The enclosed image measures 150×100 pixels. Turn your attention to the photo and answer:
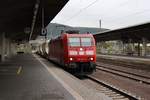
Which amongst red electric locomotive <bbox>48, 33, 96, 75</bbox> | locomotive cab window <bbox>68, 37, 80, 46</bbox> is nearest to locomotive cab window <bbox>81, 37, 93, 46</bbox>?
red electric locomotive <bbox>48, 33, 96, 75</bbox>

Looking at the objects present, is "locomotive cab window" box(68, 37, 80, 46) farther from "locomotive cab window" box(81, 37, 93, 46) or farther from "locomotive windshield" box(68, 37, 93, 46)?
"locomotive cab window" box(81, 37, 93, 46)

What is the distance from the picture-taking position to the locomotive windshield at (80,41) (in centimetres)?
2464

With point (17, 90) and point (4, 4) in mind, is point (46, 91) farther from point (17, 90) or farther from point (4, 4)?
point (4, 4)

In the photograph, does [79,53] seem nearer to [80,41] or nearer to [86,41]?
[80,41]

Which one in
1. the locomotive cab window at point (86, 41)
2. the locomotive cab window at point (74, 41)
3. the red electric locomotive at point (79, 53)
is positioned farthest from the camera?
the locomotive cab window at point (86, 41)

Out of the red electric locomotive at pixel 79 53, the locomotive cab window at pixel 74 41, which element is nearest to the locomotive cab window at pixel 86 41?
the red electric locomotive at pixel 79 53

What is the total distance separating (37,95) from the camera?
38.8 feet

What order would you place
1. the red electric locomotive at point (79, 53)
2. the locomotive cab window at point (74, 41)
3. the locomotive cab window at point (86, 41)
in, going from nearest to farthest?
the red electric locomotive at point (79, 53) → the locomotive cab window at point (74, 41) → the locomotive cab window at point (86, 41)

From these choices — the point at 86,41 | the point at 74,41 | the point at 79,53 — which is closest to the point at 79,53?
the point at 79,53

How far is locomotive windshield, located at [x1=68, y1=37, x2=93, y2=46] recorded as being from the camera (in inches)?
970

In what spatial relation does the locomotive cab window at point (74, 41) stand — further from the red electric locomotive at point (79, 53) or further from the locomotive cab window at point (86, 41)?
the locomotive cab window at point (86, 41)

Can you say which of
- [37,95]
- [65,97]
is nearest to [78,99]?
[65,97]

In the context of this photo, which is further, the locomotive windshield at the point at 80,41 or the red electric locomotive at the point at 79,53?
the locomotive windshield at the point at 80,41

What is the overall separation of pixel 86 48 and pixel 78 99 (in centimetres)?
1378
